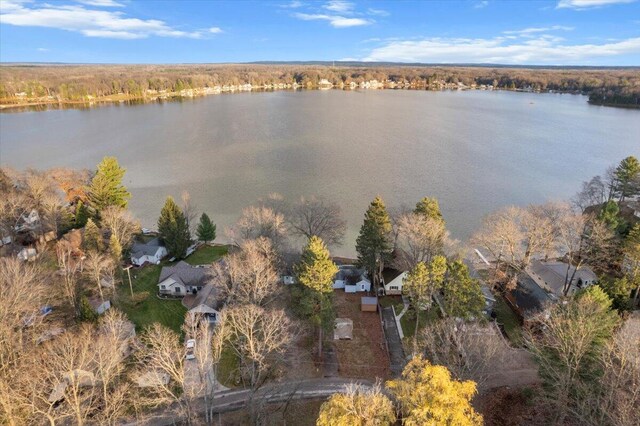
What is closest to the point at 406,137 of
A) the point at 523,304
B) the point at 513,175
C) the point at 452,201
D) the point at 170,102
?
the point at 513,175

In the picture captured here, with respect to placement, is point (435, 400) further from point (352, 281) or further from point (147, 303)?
point (147, 303)

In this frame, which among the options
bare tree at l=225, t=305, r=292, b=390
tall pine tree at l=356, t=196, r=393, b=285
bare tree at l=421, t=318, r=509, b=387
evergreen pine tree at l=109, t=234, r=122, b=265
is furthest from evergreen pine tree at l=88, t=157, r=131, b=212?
bare tree at l=421, t=318, r=509, b=387

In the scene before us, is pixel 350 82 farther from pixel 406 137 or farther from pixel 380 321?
pixel 380 321

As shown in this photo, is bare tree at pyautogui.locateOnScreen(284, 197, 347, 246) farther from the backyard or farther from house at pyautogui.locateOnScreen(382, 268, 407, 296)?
the backyard

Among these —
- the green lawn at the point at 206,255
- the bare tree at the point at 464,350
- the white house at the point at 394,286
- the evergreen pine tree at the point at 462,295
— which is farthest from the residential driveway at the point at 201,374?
the white house at the point at 394,286

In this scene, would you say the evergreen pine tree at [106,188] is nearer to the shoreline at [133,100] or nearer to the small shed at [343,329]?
the small shed at [343,329]

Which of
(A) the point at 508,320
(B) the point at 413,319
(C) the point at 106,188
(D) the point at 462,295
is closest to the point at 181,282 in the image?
(C) the point at 106,188
